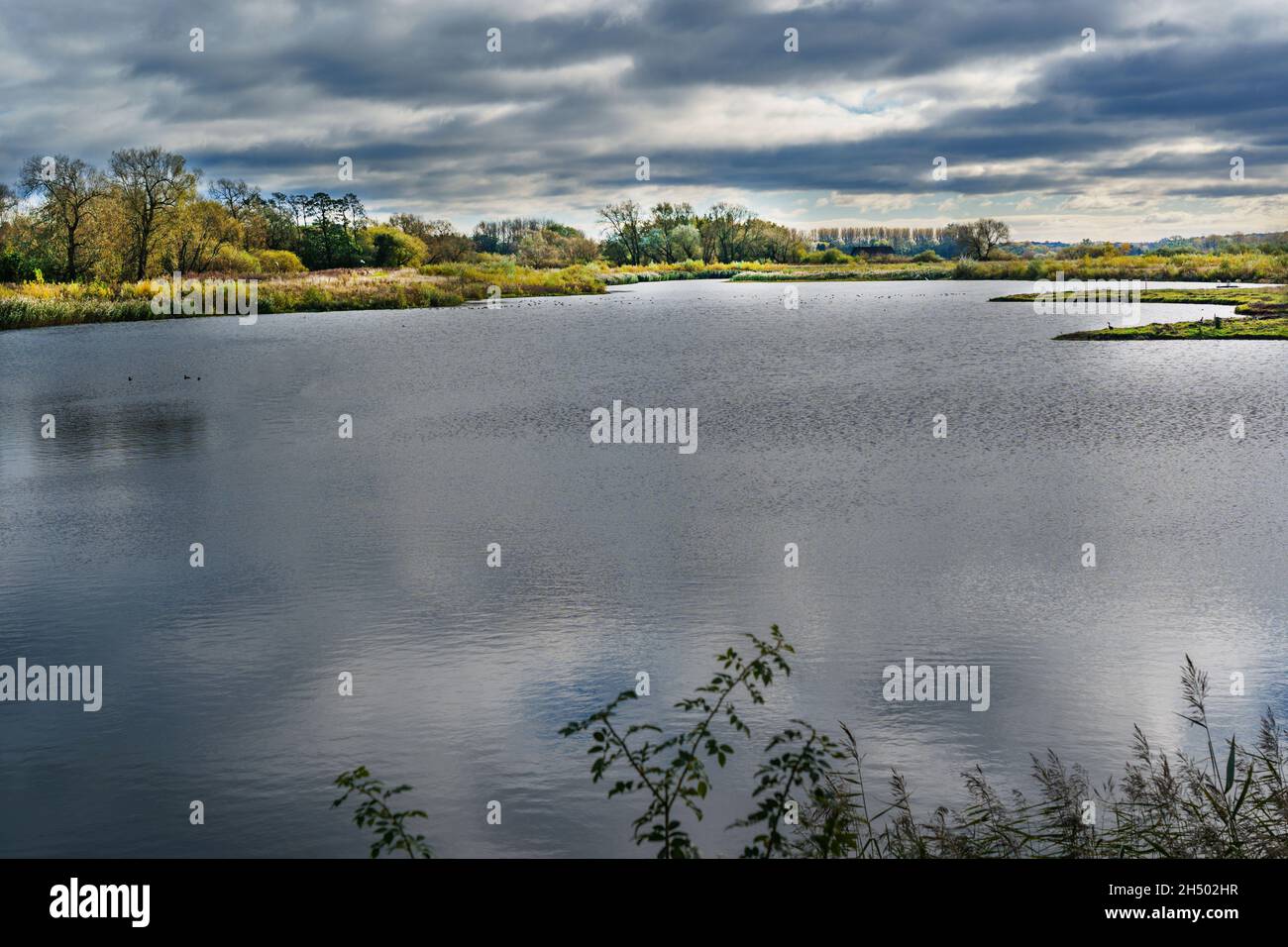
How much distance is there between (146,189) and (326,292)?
Answer: 15.3m

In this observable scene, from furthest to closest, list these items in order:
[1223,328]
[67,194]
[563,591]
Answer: [67,194], [1223,328], [563,591]

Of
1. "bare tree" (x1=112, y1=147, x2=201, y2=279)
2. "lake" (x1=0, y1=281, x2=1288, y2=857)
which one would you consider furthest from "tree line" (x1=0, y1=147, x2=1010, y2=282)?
"lake" (x1=0, y1=281, x2=1288, y2=857)

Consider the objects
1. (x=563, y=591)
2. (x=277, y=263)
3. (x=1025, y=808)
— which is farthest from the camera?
(x=277, y=263)

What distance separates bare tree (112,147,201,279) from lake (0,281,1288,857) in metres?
55.8

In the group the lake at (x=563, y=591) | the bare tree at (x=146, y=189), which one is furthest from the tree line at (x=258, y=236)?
the lake at (x=563, y=591)

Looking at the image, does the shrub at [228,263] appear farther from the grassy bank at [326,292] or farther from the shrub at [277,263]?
the shrub at [277,263]

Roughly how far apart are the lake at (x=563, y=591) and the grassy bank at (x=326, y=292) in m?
40.1

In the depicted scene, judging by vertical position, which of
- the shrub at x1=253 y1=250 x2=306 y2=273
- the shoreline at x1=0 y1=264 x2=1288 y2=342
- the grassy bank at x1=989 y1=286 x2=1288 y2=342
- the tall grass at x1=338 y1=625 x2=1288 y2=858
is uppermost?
the shrub at x1=253 y1=250 x2=306 y2=273

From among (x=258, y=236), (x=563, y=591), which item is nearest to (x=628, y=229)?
(x=258, y=236)

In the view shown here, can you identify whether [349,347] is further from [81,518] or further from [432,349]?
[81,518]

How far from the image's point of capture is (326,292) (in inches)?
3187

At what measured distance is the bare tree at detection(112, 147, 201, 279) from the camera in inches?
3019

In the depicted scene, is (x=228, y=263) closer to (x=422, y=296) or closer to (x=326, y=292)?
(x=326, y=292)

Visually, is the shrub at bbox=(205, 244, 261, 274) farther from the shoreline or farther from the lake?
the lake
